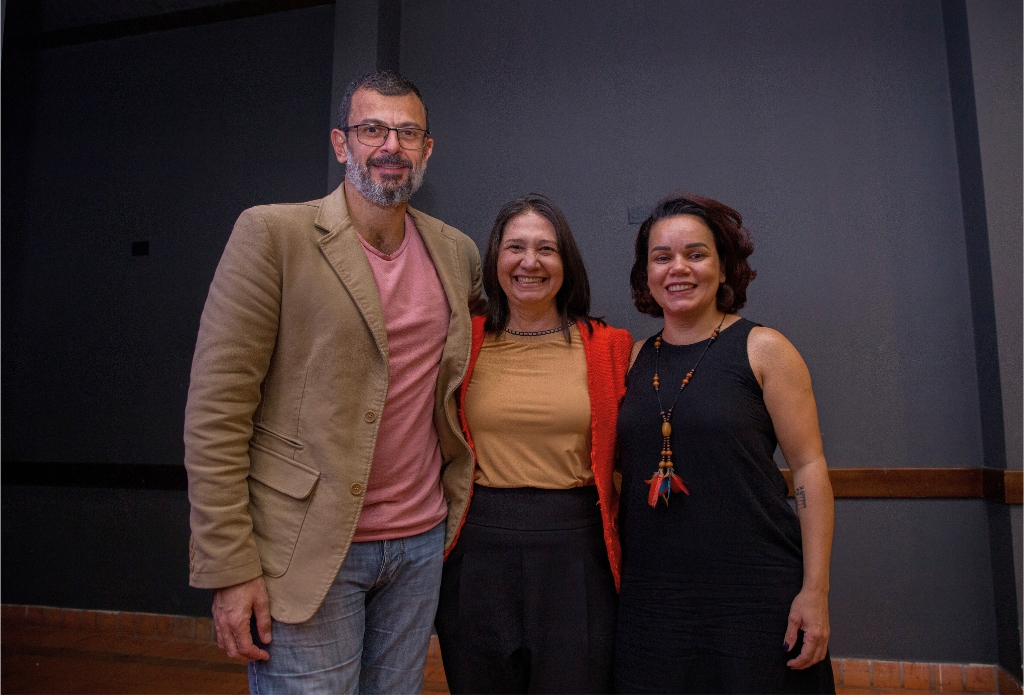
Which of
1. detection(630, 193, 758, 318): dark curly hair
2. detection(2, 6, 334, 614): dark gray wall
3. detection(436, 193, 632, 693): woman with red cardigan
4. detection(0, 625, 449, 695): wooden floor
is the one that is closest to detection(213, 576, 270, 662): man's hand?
detection(436, 193, 632, 693): woman with red cardigan

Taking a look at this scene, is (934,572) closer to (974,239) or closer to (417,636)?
(974,239)

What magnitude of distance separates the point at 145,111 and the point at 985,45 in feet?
13.5

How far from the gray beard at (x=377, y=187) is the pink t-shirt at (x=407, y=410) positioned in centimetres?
11

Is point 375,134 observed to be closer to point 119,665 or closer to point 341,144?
point 341,144

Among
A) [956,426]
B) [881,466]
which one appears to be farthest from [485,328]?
[956,426]

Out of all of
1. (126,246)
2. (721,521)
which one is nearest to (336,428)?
(721,521)

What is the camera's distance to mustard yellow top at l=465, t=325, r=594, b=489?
5.36 ft

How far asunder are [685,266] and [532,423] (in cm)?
53

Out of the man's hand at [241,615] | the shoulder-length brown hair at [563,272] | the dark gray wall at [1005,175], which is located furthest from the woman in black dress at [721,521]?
the dark gray wall at [1005,175]

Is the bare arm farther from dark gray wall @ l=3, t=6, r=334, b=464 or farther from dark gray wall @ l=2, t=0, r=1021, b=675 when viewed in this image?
dark gray wall @ l=3, t=6, r=334, b=464

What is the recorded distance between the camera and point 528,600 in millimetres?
1547

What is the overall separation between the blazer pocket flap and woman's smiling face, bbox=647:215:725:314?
3.02 ft

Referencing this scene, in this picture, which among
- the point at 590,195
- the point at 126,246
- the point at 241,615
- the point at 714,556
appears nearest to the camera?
the point at 241,615

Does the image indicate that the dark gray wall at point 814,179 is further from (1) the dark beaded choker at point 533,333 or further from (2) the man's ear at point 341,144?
(2) the man's ear at point 341,144
